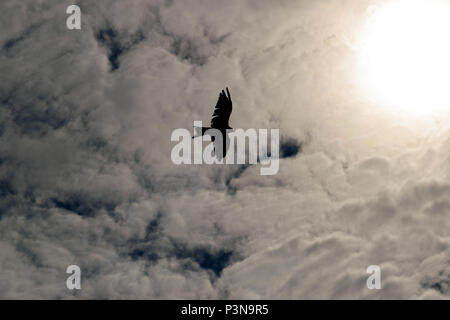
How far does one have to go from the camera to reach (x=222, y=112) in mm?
35719

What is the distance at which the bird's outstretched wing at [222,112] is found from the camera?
35281 mm

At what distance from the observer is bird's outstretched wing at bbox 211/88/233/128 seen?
3528cm

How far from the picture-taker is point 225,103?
35.3 meters
